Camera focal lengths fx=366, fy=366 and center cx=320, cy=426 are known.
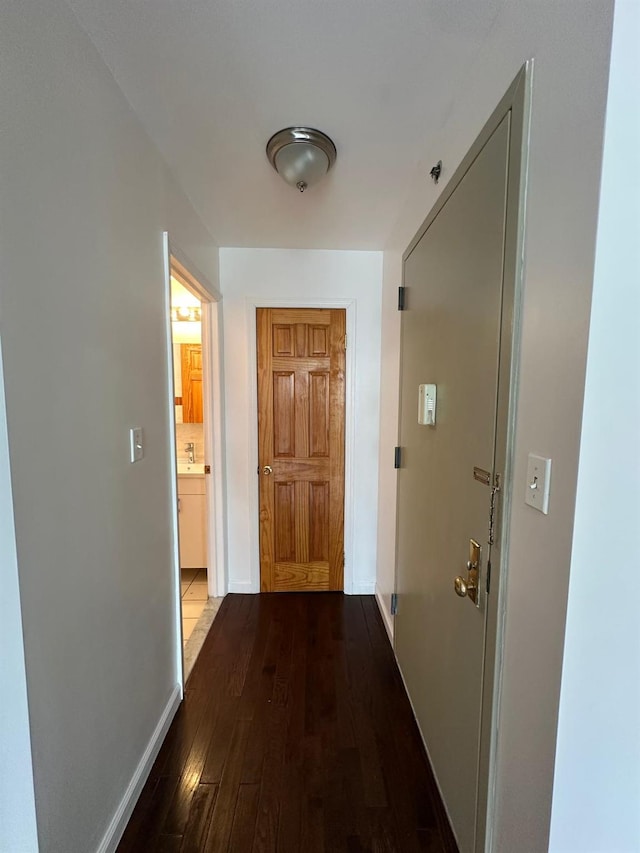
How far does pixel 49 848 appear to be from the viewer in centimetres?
87

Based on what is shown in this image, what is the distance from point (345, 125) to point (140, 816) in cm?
254

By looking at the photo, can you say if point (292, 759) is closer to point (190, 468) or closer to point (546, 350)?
point (546, 350)

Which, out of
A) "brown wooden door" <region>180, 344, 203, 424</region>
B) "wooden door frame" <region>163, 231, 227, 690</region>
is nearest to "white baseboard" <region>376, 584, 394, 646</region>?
"wooden door frame" <region>163, 231, 227, 690</region>

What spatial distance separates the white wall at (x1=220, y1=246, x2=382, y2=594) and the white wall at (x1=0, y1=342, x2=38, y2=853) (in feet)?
5.93

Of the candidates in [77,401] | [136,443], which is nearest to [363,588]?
[136,443]

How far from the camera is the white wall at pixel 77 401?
81 centimetres

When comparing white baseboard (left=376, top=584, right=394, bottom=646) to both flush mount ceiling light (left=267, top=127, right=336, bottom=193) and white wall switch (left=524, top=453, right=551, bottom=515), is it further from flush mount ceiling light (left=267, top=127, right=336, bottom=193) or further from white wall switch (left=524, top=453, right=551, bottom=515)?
flush mount ceiling light (left=267, top=127, right=336, bottom=193)

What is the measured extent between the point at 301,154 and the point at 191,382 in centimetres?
209

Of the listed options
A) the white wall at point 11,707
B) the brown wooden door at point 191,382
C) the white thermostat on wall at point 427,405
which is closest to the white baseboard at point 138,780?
the white wall at point 11,707

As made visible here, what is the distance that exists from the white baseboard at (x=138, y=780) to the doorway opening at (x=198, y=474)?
201 mm

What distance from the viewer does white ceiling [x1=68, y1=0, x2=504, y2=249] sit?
953mm

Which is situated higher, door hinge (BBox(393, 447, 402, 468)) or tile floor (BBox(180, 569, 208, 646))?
door hinge (BBox(393, 447, 402, 468))

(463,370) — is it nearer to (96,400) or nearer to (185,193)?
(96,400)

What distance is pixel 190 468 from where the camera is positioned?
3105 millimetres
